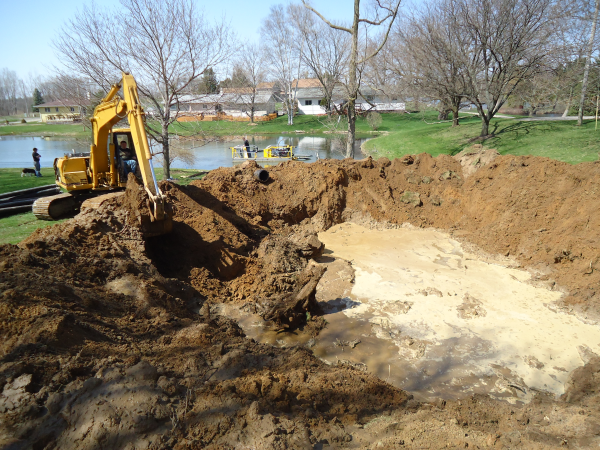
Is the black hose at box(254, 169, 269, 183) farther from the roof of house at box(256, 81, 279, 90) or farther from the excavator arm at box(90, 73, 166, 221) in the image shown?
the roof of house at box(256, 81, 279, 90)

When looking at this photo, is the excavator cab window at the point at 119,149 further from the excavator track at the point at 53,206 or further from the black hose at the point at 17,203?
the black hose at the point at 17,203

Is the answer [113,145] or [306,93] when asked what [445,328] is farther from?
[306,93]

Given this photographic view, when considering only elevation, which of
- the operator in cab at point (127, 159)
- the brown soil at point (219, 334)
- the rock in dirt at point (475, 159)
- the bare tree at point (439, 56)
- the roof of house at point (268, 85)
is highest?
the roof of house at point (268, 85)

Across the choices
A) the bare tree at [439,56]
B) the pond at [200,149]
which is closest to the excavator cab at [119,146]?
the pond at [200,149]

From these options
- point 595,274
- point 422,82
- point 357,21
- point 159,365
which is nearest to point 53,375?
point 159,365

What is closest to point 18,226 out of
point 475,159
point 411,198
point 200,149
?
point 411,198

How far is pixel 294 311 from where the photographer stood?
24.5ft

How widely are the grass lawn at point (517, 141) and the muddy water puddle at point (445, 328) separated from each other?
1079cm

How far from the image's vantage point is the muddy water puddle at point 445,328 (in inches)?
242

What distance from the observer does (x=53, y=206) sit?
35.3ft

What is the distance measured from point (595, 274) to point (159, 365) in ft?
30.1

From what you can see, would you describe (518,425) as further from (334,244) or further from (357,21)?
(357,21)

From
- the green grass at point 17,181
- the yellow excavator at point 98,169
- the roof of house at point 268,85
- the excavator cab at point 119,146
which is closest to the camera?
the yellow excavator at point 98,169

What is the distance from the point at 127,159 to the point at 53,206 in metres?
2.43
